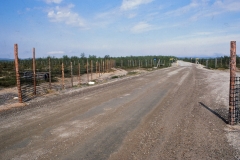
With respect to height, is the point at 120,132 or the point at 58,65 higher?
the point at 58,65

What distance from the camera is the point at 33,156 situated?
469cm

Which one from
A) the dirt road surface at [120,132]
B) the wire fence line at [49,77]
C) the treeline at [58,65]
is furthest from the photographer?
the treeline at [58,65]

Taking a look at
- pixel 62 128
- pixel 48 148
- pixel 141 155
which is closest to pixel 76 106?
pixel 62 128

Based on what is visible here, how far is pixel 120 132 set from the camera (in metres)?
6.17

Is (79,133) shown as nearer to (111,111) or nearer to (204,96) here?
(111,111)

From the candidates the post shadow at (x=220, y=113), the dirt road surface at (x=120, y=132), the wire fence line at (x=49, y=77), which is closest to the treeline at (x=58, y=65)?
the wire fence line at (x=49, y=77)

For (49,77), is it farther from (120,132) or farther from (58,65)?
(58,65)

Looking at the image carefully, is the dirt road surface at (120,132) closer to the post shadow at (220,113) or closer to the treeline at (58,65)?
the post shadow at (220,113)

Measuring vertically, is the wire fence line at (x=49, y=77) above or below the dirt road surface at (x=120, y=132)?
above

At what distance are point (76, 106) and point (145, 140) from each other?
476 centimetres

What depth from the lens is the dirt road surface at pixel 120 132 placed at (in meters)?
4.85

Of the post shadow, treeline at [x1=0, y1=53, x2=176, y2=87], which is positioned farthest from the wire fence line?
the post shadow

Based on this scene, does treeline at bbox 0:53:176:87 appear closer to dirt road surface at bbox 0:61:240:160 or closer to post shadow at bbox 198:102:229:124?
dirt road surface at bbox 0:61:240:160

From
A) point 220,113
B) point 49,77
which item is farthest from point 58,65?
point 220,113
